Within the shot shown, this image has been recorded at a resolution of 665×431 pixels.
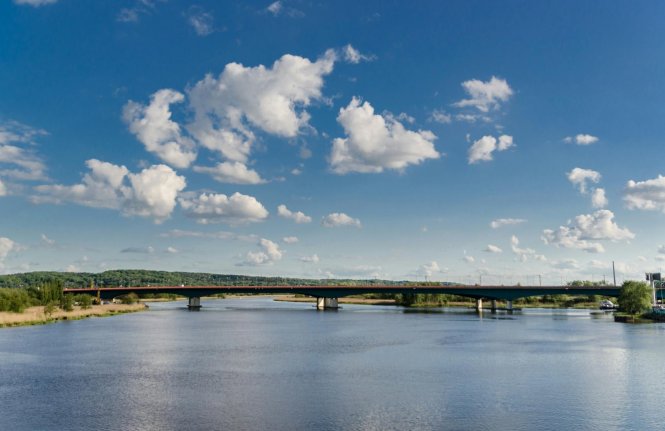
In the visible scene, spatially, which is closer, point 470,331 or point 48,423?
point 48,423

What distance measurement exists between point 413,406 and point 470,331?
78.9 m

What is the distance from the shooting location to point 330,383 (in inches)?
2208

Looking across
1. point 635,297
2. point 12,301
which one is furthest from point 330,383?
point 635,297

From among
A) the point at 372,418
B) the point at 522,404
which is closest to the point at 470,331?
the point at 522,404

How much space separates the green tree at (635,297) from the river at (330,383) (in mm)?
74039

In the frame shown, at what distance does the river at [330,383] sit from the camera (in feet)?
137

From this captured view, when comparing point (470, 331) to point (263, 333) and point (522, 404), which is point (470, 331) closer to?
point (263, 333)

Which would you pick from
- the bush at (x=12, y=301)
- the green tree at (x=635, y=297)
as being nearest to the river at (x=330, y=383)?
the bush at (x=12, y=301)

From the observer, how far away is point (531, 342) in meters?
97.0

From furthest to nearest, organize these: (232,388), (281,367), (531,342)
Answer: (531,342), (281,367), (232,388)

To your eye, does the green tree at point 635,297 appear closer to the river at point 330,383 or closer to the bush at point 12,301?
the river at point 330,383

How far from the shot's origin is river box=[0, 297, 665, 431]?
4184 centimetres

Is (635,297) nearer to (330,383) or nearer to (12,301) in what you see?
(330,383)

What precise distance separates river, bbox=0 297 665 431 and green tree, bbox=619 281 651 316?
243 feet
